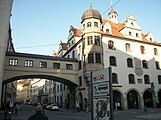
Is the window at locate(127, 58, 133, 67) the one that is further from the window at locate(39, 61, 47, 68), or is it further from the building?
the window at locate(39, 61, 47, 68)

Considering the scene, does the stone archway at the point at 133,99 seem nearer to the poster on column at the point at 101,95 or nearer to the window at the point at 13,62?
the window at the point at 13,62

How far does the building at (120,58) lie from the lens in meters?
37.2

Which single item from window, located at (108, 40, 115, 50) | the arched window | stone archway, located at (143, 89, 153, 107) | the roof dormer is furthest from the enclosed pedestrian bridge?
the roof dormer

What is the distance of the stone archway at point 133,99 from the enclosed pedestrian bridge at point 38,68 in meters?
11.1

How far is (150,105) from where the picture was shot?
42.2 m

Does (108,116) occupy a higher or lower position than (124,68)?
lower

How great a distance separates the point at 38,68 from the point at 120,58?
15.7 meters

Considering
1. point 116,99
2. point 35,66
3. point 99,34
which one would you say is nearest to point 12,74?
point 35,66

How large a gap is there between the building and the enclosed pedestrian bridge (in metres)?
2.01

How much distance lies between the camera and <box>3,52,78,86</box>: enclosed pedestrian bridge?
35.1 m

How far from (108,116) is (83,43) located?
31.1 metres

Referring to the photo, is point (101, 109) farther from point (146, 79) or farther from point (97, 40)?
point (146, 79)

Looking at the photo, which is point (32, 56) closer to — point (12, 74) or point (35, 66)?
point (35, 66)

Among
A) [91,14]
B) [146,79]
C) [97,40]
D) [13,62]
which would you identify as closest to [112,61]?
[97,40]
